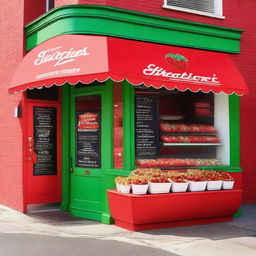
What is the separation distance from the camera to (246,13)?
10586 mm

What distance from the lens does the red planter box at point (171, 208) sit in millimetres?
7480

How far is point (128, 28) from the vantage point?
333 inches

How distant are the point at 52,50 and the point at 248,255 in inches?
200

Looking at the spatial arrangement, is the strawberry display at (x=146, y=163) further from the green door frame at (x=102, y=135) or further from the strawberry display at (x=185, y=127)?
the strawberry display at (x=185, y=127)

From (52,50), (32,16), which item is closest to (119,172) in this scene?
(52,50)

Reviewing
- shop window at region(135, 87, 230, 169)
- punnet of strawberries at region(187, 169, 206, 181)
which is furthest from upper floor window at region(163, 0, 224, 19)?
punnet of strawberries at region(187, 169, 206, 181)

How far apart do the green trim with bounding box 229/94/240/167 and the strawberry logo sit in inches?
61.1

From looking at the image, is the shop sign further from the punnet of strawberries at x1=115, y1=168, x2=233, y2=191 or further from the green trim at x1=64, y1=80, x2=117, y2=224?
the punnet of strawberries at x1=115, y1=168, x2=233, y2=191

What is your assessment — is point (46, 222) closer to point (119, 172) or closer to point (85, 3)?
point (119, 172)

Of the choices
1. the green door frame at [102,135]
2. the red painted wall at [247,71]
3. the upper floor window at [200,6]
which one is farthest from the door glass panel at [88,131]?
the red painted wall at [247,71]

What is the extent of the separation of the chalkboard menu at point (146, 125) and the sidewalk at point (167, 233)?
161cm

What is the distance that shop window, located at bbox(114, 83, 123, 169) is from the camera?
837cm

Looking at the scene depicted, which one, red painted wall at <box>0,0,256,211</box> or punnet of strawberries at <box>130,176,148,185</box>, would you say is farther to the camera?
red painted wall at <box>0,0,256,211</box>

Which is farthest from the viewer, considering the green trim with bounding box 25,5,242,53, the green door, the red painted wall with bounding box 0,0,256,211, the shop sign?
the red painted wall with bounding box 0,0,256,211
